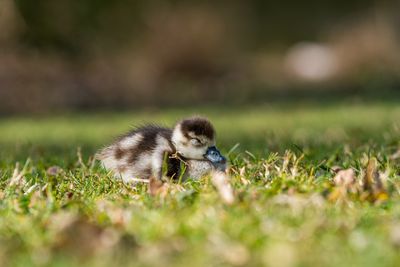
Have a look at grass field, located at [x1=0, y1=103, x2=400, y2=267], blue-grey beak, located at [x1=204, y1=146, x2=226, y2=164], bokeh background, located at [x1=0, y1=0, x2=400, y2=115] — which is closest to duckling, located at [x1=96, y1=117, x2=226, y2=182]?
blue-grey beak, located at [x1=204, y1=146, x2=226, y2=164]

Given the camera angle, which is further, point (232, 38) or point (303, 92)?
point (232, 38)

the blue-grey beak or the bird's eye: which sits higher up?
the bird's eye

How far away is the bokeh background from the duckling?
928cm

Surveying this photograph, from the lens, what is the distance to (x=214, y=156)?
4.79 meters

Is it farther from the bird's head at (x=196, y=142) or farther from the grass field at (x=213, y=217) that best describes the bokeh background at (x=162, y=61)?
the grass field at (x=213, y=217)

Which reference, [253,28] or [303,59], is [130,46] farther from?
[253,28]

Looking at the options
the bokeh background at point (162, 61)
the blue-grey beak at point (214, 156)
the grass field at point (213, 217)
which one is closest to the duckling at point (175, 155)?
the blue-grey beak at point (214, 156)

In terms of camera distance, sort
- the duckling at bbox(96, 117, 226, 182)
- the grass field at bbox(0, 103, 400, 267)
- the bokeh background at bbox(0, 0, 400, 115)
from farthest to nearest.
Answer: the bokeh background at bbox(0, 0, 400, 115), the duckling at bbox(96, 117, 226, 182), the grass field at bbox(0, 103, 400, 267)

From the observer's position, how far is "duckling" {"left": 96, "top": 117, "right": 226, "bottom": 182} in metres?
4.75

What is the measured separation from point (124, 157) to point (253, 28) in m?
22.4

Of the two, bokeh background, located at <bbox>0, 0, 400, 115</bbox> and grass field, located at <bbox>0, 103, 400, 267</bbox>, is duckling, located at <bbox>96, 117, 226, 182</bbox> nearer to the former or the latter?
grass field, located at <bbox>0, 103, 400, 267</bbox>

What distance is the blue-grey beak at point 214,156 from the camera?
4.77m

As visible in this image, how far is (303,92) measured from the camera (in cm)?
1648

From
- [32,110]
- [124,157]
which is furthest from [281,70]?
[124,157]
